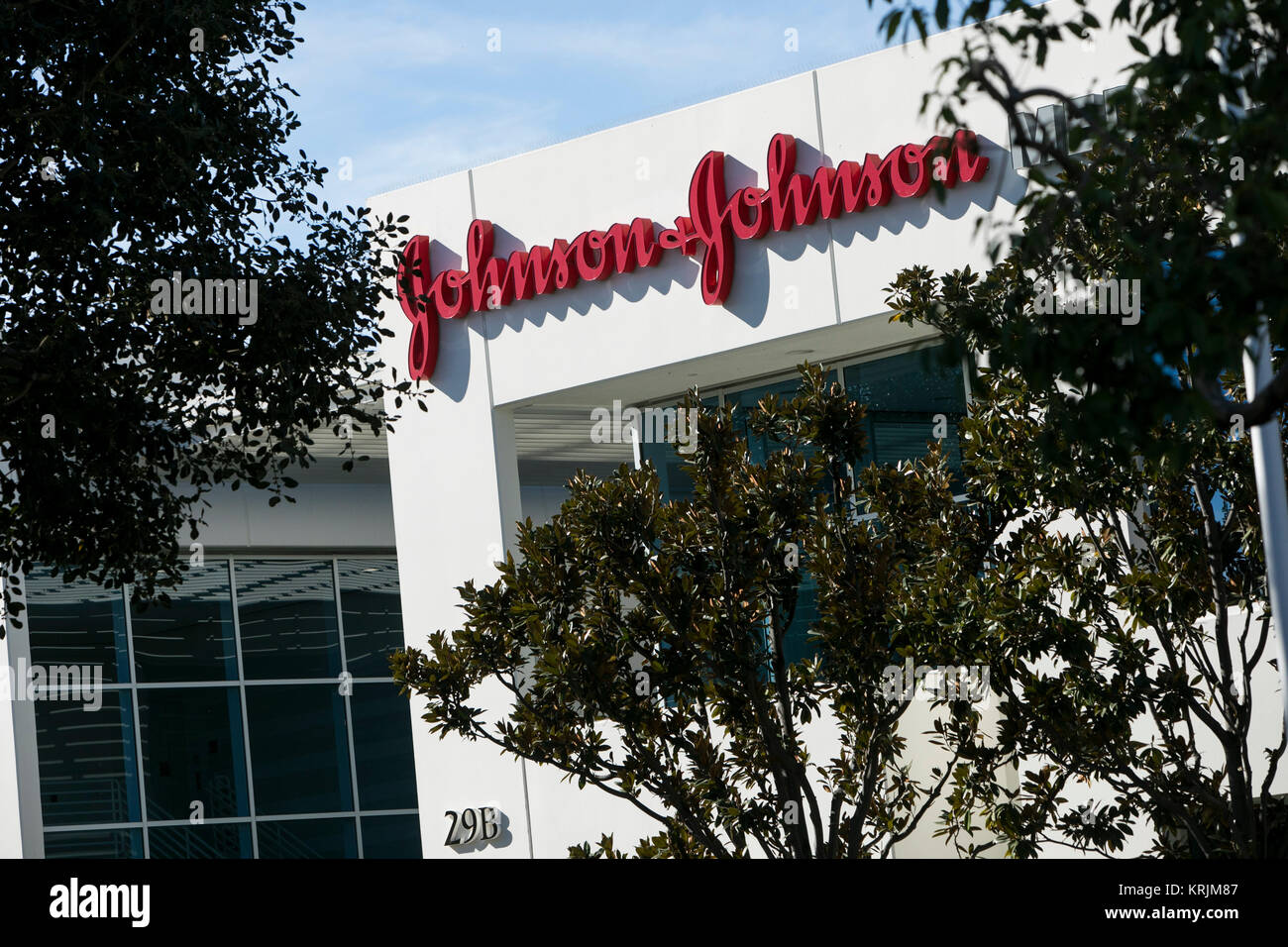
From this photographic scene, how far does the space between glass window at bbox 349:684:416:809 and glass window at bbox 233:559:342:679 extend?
0.75 meters

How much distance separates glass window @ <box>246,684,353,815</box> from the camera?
2320 centimetres

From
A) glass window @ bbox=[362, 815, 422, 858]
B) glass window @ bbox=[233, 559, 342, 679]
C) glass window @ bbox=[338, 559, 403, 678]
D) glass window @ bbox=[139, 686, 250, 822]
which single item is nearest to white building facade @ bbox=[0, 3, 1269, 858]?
glass window @ bbox=[139, 686, 250, 822]

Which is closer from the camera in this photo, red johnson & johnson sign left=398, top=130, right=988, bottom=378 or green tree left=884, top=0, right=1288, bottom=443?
green tree left=884, top=0, right=1288, bottom=443

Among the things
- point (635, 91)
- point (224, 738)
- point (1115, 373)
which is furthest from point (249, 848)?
point (1115, 373)

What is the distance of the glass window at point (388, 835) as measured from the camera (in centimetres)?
2398

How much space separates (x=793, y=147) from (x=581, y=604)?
618cm

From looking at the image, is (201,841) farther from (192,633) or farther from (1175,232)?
(1175,232)

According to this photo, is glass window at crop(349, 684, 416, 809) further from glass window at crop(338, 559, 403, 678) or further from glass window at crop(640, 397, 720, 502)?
glass window at crop(640, 397, 720, 502)

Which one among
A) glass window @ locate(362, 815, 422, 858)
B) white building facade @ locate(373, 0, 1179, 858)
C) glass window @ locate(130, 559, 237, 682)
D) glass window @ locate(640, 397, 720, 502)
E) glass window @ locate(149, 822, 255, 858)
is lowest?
glass window @ locate(362, 815, 422, 858)

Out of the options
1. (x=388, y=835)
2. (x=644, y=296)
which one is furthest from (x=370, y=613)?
(x=644, y=296)

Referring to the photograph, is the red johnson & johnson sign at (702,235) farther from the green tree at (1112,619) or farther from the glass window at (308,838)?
the glass window at (308,838)

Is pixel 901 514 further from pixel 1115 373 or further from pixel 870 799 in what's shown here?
pixel 1115 373

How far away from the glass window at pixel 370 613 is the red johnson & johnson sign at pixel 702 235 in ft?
27.0

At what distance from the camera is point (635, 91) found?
15875 mm
